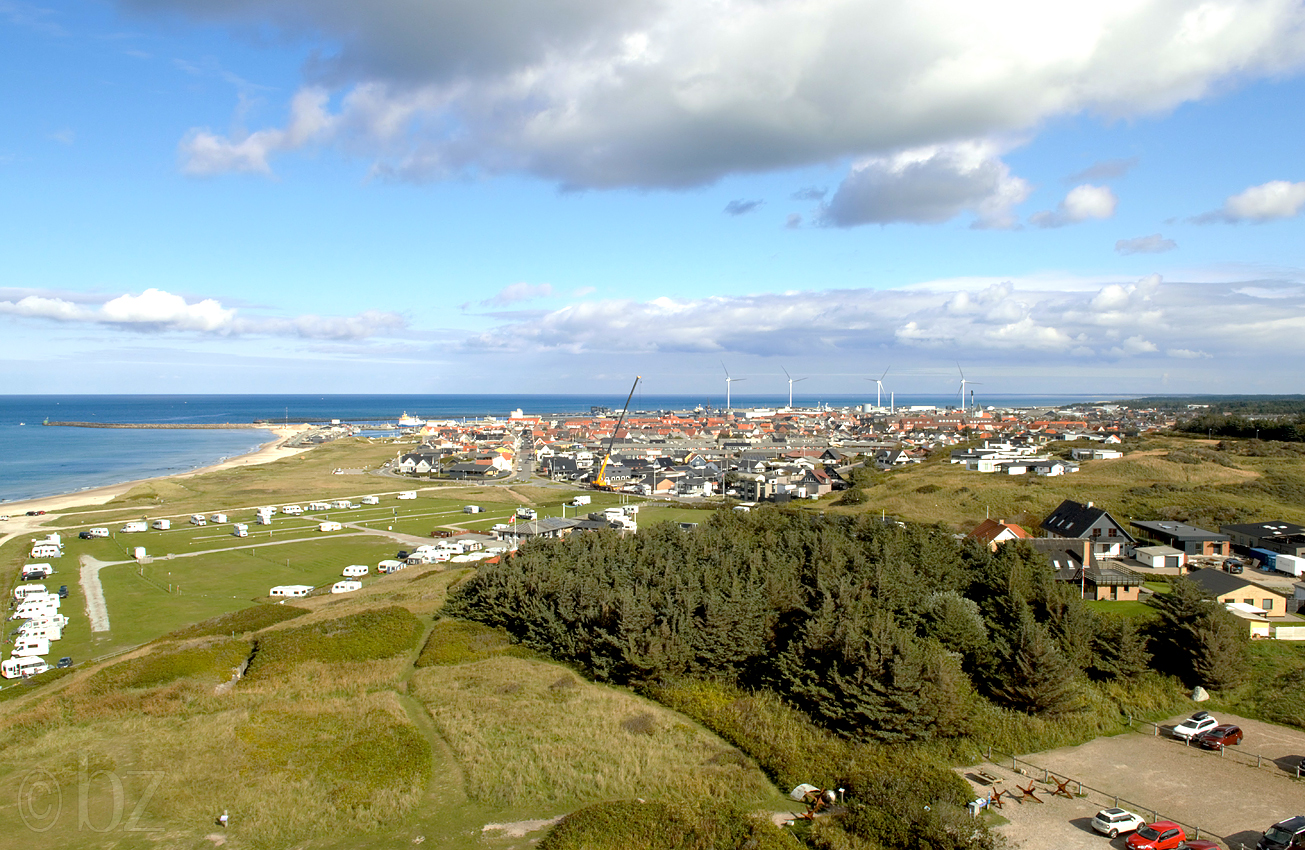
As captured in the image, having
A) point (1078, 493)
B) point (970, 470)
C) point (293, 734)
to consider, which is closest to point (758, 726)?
point (293, 734)

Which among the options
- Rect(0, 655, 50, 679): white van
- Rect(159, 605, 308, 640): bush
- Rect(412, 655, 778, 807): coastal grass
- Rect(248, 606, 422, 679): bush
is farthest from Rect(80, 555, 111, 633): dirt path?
Rect(412, 655, 778, 807): coastal grass

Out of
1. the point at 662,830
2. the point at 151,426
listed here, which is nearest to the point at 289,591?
the point at 662,830

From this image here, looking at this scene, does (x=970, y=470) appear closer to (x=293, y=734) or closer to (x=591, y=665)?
(x=591, y=665)

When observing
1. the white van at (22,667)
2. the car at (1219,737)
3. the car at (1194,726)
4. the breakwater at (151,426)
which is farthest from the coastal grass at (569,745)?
the breakwater at (151,426)

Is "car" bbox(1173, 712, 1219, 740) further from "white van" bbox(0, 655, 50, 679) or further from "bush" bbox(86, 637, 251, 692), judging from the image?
"white van" bbox(0, 655, 50, 679)

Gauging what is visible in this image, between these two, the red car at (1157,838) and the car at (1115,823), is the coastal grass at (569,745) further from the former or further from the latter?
the red car at (1157,838)

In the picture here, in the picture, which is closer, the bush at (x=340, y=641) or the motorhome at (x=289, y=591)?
the bush at (x=340, y=641)
